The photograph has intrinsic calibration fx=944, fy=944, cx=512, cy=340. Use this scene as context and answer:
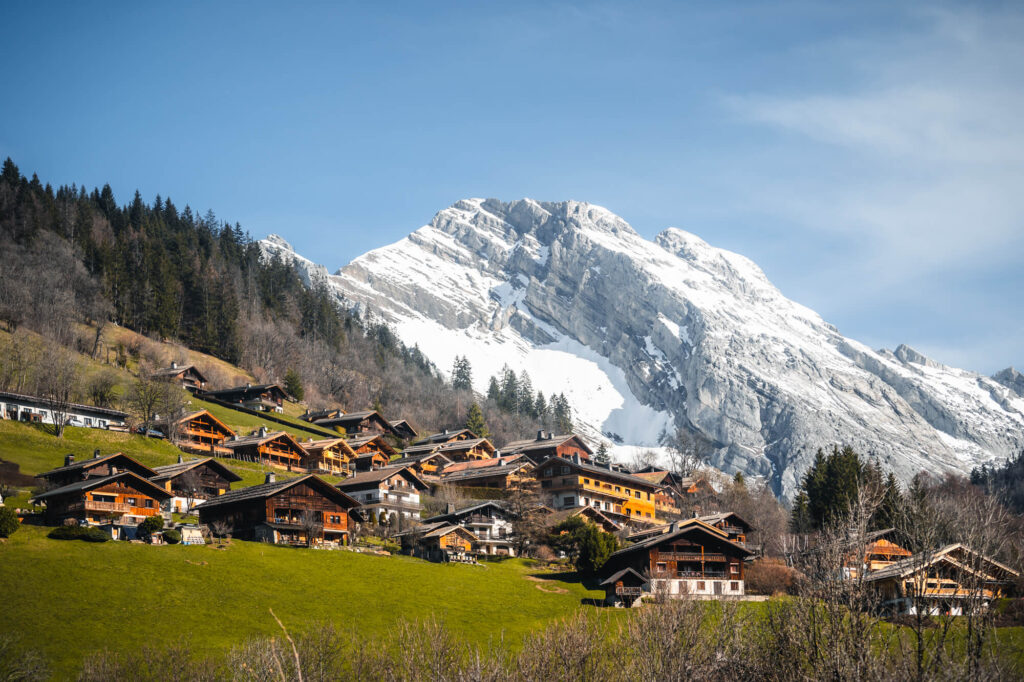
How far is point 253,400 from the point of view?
12962 centimetres

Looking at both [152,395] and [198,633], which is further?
[152,395]

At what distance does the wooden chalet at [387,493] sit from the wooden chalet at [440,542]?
8.07m

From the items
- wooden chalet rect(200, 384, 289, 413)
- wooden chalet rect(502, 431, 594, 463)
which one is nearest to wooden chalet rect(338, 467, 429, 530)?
wooden chalet rect(502, 431, 594, 463)

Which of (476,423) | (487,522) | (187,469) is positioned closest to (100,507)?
(187,469)

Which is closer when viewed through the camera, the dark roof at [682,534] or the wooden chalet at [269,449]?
the dark roof at [682,534]

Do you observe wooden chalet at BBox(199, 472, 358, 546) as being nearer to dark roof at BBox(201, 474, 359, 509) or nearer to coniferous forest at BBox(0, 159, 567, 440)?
dark roof at BBox(201, 474, 359, 509)

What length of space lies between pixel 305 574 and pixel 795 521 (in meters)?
60.5

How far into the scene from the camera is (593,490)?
105 meters

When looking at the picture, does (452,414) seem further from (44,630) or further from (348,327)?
(44,630)

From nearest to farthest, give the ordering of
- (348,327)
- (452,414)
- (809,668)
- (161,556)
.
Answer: (809,668)
(161,556)
(452,414)
(348,327)

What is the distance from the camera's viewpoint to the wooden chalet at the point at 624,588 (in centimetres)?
6575

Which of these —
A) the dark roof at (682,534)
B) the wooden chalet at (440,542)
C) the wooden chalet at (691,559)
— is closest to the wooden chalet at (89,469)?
the wooden chalet at (440,542)

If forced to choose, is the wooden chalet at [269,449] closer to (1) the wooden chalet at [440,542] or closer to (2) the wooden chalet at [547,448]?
(1) the wooden chalet at [440,542]

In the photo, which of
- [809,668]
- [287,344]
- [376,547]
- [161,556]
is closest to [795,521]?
[376,547]
